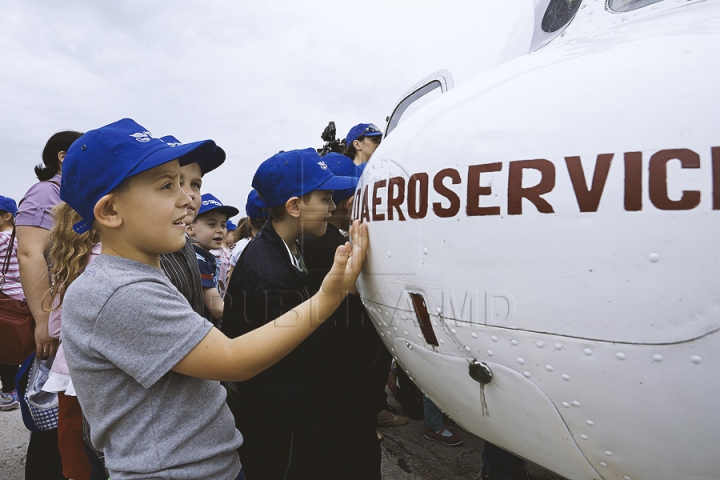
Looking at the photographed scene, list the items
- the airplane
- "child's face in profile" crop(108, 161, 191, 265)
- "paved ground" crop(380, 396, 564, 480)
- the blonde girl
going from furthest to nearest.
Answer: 1. "paved ground" crop(380, 396, 564, 480)
2. the blonde girl
3. "child's face in profile" crop(108, 161, 191, 265)
4. the airplane

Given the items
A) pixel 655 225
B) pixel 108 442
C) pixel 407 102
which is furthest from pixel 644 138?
pixel 407 102

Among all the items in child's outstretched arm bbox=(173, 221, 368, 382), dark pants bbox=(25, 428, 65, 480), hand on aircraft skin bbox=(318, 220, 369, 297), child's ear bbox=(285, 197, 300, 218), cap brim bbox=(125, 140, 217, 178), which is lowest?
dark pants bbox=(25, 428, 65, 480)

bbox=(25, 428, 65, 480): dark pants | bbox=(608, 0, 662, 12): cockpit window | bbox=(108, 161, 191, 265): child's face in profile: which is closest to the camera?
bbox=(108, 161, 191, 265): child's face in profile

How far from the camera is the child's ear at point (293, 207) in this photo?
200cm

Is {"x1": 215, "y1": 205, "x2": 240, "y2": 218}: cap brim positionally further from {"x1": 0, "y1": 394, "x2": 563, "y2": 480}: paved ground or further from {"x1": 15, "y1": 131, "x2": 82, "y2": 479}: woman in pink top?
{"x1": 0, "y1": 394, "x2": 563, "y2": 480}: paved ground

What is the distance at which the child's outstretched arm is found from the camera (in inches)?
45.0

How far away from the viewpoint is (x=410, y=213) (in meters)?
1.19

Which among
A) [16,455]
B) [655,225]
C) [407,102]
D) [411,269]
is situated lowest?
[16,455]

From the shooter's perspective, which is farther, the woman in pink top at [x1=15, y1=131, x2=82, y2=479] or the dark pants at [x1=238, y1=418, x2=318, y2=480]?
the woman in pink top at [x1=15, y1=131, x2=82, y2=479]

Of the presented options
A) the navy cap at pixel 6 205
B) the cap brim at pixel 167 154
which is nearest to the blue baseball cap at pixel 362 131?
the cap brim at pixel 167 154

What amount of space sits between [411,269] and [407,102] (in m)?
2.18

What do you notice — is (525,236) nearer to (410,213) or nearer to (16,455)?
(410,213)

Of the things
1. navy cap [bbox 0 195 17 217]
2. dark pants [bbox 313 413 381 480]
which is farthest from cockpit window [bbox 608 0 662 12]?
navy cap [bbox 0 195 17 217]

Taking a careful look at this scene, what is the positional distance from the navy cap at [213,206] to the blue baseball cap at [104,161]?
7.17ft
